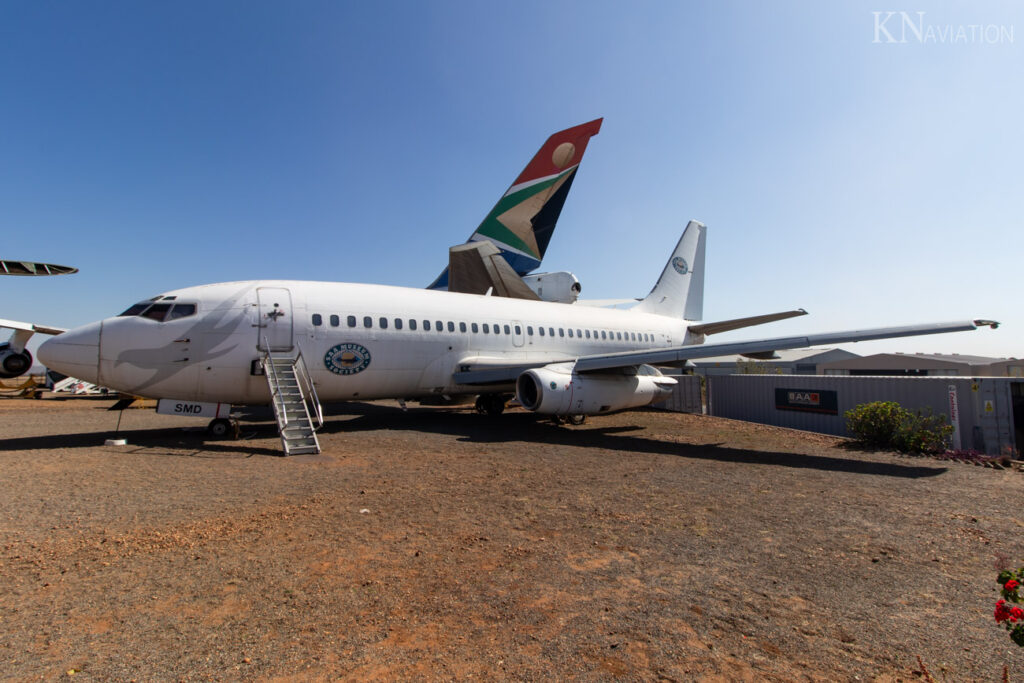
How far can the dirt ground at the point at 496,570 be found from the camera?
10.3 ft

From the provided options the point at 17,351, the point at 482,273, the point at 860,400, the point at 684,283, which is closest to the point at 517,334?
the point at 860,400

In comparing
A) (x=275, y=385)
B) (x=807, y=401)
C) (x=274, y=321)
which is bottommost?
(x=807, y=401)

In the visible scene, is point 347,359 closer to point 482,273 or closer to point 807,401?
point 807,401

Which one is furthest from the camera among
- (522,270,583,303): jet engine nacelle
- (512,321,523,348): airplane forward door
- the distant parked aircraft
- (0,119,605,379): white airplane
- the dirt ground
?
(0,119,605,379): white airplane

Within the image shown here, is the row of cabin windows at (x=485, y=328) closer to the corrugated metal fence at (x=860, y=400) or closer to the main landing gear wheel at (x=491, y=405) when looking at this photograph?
the main landing gear wheel at (x=491, y=405)

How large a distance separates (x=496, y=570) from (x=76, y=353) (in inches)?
417

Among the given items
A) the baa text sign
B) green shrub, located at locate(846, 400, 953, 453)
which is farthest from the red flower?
the baa text sign

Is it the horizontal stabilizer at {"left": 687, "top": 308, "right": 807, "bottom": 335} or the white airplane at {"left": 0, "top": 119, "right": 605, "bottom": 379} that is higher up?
the white airplane at {"left": 0, "top": 119, "right": 605, "bottom": 379}

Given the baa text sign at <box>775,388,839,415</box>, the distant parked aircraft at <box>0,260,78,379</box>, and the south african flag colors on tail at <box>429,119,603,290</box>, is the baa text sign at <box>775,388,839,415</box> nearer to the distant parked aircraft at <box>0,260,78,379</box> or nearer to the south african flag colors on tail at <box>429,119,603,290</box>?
the south african flag colors on tail at <box>429,119,603,290</box>

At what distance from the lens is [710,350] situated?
40.1 feet

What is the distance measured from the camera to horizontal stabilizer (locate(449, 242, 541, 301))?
1133 inches

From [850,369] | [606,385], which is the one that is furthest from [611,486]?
[850,369]

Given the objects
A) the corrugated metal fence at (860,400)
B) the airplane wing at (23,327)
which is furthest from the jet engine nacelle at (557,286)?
the airplane wing at (23,327)

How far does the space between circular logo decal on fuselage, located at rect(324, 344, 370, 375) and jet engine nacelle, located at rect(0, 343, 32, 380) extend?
813 inches
